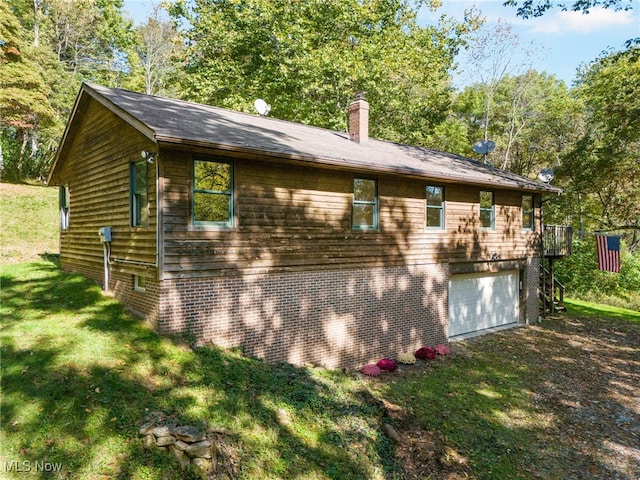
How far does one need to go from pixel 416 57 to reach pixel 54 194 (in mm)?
24020

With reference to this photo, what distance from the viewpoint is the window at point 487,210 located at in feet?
49.3

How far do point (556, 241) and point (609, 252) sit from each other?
2208 mm

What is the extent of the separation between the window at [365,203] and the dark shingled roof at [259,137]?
707 millimetres

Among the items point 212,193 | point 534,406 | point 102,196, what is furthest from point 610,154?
point 102,196

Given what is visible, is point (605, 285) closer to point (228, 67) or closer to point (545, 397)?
point (545, 397)

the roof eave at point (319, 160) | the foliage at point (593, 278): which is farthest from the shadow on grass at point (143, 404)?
the foliage at point (593, 278)

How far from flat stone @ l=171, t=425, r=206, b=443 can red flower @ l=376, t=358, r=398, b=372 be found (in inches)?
256

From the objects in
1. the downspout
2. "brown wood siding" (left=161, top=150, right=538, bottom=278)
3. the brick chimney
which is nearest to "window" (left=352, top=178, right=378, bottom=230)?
"brown wood siding" (left=161, top=150, right=538, bottom=278)

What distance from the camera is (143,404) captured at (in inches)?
244

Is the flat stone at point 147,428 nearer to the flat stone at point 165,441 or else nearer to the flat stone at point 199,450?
the flat stone at point 165,441

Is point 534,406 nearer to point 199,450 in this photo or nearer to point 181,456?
point 199,450

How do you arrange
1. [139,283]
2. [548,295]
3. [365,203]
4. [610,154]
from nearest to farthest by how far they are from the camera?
[139,283], [365,203], [548,295], [610,154]

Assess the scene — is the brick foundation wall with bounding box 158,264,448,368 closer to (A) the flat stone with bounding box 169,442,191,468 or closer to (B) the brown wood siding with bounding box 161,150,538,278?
Result: (B) the brown wood siding with bounding box 161,150,538,278

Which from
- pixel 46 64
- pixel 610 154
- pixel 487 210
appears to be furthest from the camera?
pixel 46 64
